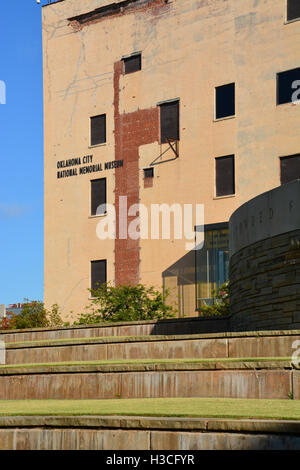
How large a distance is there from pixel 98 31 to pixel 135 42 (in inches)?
113

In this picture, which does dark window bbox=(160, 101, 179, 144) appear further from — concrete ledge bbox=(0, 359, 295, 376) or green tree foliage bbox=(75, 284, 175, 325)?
concrete ledge bbox=(0, 359, 295, 376)

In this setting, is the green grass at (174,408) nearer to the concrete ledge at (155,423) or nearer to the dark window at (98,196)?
the concrete ledge at (155,423)

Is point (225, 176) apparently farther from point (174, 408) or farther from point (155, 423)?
point (155, 423)

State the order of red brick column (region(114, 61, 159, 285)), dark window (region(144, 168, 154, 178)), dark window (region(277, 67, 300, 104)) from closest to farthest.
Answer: dark window (region(277, 67, 300, 104)) < dark window (region(144, 168, 154, 178)) < red brick column (region(114, 61, 159, 285))

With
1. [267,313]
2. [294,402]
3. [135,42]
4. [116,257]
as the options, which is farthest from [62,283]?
[294,402]

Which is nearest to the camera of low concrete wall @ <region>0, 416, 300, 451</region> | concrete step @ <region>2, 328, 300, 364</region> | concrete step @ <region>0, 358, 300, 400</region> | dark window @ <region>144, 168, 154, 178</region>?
low concrete wall @ <region>0, 416, 300, 451</region>

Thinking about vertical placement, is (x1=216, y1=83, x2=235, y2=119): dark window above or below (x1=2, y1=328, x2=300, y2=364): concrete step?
above

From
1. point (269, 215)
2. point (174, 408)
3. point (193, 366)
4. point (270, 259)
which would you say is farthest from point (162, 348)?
point (174, 408)

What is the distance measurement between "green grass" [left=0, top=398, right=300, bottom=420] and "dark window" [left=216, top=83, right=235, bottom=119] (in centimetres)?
2473

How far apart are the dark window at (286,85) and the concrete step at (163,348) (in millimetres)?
18943

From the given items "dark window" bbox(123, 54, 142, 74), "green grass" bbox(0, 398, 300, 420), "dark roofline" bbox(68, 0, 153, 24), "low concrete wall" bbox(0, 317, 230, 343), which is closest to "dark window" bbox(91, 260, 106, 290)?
"dark window" bbox(123, 54, 142, 74)

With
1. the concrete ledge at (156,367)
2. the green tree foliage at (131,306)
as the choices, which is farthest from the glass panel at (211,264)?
the concrete ledge at (156,367)

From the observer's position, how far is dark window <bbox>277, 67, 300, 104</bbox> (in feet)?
107

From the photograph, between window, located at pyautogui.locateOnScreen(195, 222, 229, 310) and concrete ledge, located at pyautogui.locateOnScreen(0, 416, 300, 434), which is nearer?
concrete ledge, located at pyautogui.locateOnScreen(0, 416, 300, 434)
